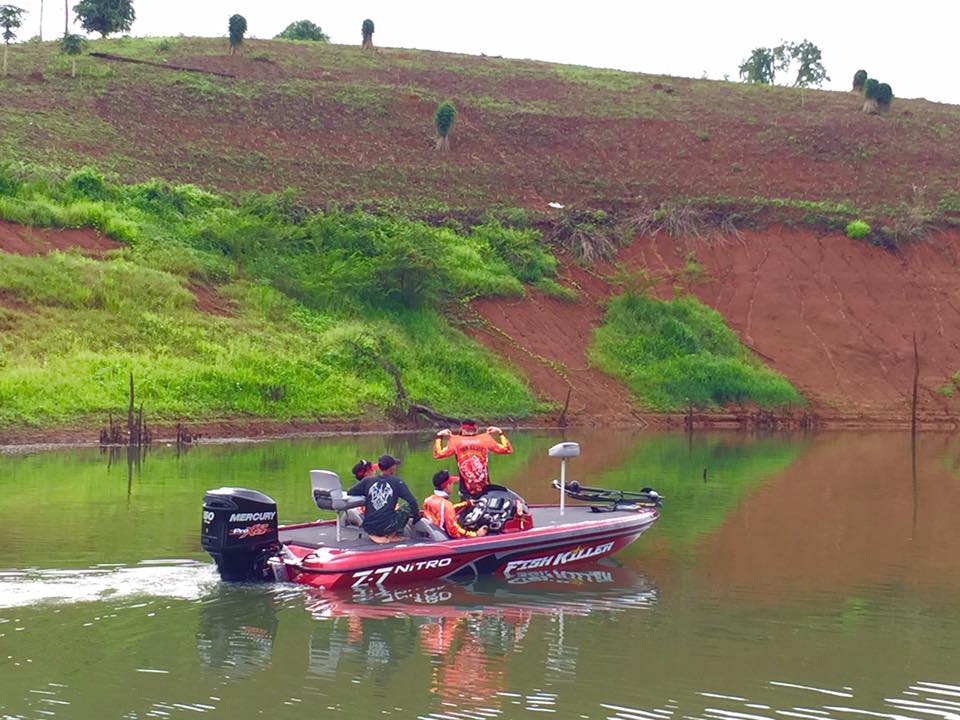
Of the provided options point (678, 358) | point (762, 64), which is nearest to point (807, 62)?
point (762, 64)

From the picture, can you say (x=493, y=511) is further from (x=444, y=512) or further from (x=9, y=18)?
(x=9, y=18)

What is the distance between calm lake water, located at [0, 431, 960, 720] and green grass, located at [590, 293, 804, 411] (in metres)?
21.4

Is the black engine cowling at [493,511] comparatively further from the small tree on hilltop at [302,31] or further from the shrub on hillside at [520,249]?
the small tree on hilltop at [302,31]

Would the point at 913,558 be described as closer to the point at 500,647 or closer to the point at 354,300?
the point at 500,647

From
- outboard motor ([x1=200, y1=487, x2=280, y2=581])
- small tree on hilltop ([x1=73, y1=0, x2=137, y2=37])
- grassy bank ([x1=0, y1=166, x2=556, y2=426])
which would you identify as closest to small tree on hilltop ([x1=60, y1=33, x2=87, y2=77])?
small tree on hilltop ([x1=73, y1=0, x2=137, y2=37])

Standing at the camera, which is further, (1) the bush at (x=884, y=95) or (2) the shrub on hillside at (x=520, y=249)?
(1) the bush at (x=884, y=95)

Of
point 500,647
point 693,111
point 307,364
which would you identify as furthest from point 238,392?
point 693,111

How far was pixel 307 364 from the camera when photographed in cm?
4228

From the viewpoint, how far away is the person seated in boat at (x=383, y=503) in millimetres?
18969

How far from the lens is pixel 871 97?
7931cm

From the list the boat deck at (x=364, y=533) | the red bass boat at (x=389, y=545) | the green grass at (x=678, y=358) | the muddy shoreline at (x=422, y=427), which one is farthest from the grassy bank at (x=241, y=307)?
the red bass boat at (x=389, y=545)

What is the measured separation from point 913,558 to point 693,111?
57.8m

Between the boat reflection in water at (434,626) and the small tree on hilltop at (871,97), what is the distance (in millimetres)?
62850

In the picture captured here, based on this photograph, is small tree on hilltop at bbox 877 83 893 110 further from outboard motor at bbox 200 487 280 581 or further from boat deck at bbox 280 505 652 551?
outboard motor at bbox 200 487 280 581
